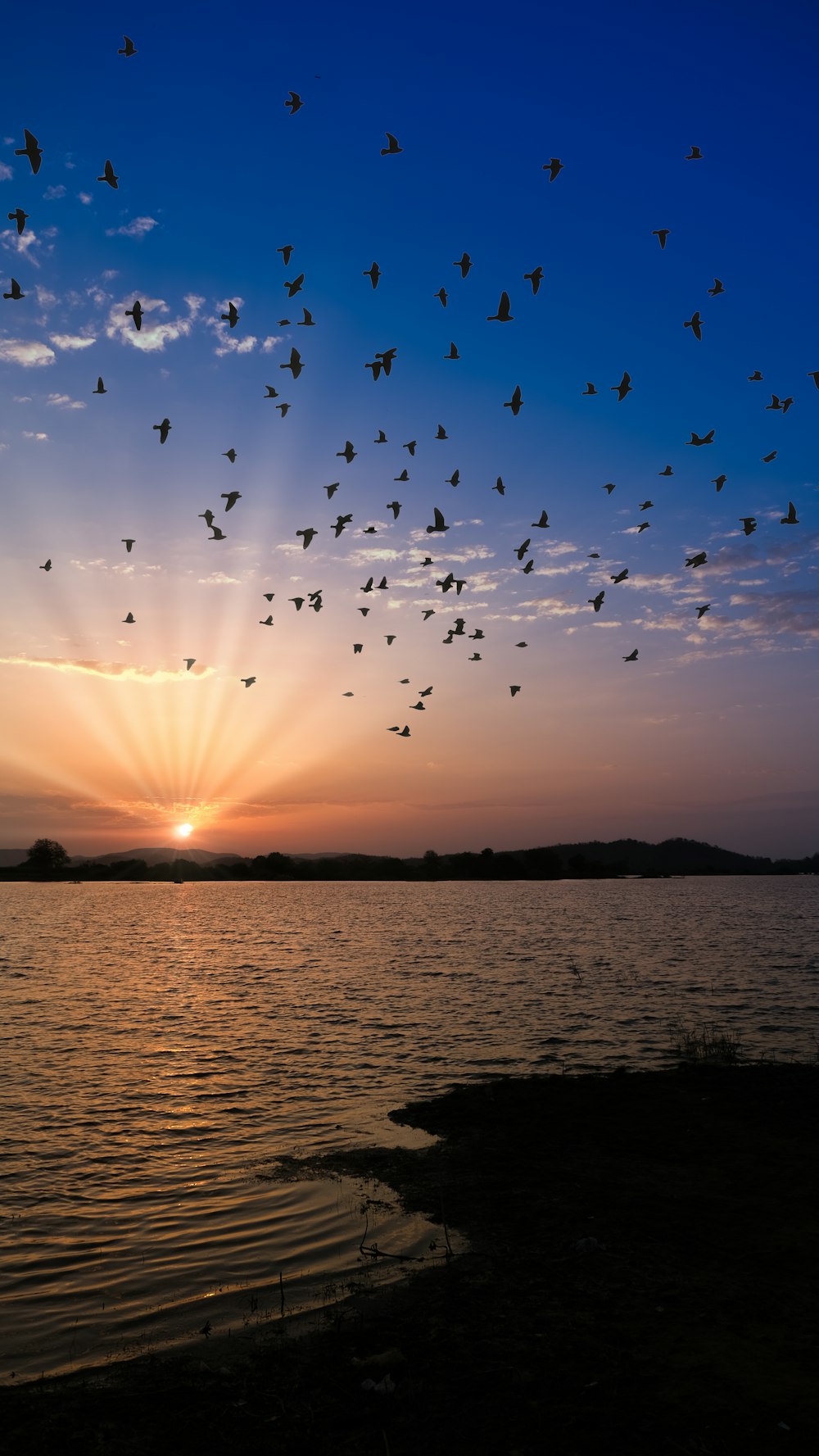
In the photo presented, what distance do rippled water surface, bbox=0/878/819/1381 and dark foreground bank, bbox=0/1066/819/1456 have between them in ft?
4.18

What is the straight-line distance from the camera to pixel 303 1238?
13.3 metres

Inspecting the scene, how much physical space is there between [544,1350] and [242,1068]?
18.4 meters

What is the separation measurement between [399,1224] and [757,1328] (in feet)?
18.3

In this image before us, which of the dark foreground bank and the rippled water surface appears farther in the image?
the rippled water surface

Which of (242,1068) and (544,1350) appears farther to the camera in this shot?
(242,1068)

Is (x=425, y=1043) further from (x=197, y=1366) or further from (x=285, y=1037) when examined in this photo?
(x=197, y=1366)

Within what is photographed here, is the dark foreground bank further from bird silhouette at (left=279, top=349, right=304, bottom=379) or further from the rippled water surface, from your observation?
bird silhouette at (left=279, top=349, right=304, bottom=379)

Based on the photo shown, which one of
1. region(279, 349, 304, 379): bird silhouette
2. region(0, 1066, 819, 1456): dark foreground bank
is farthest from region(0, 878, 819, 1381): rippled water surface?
region(279, 349, 304, 379): bird silhouette

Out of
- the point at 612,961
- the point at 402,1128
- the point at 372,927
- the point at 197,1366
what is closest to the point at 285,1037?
the point at 402,1128

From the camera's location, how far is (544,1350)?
9508 millimetres

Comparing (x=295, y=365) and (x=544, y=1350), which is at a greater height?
(x=295, y=365)

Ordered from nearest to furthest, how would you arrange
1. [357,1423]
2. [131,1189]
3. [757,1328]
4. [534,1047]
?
1. [357,1423]
2. [757,1328]
3. [131,1189]
4. [534,1047]

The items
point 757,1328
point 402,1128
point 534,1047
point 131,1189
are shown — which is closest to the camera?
point 757,1328

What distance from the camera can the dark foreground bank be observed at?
8.11 meters
